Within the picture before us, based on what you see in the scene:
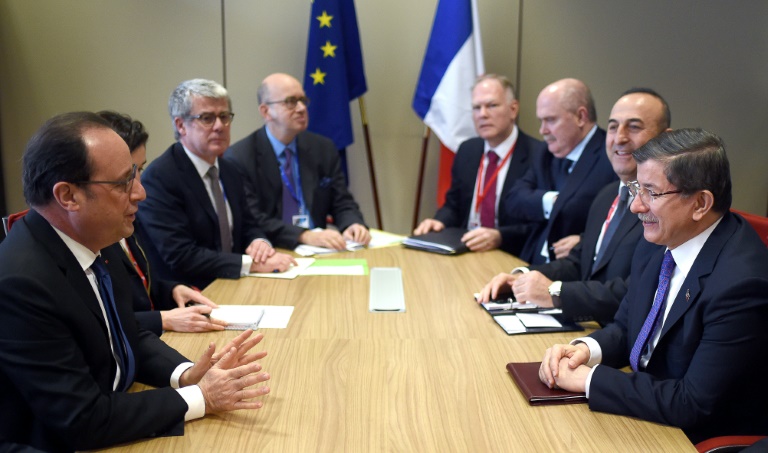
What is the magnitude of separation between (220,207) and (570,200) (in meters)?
1.87

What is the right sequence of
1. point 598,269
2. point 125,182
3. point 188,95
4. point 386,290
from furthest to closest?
point 188,95
point 386,290
point 598,269
point 125,182

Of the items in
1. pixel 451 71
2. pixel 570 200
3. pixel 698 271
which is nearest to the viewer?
pixel 698 271

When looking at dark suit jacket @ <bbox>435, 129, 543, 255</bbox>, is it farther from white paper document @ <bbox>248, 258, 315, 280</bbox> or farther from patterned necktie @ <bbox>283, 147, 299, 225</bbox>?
white paper document @ <bbox>248, 258, 315, 280</bbox>

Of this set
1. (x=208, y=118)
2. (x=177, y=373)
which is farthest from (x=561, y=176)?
(x=177, y=373)

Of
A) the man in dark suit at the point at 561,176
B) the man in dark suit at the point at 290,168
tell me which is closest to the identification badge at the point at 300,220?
the man in dark suit at the point at 290,168

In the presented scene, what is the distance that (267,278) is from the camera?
3207 mm

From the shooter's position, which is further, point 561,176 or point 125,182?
point 561,176

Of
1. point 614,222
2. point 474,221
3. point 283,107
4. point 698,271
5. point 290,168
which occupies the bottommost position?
point 474,221

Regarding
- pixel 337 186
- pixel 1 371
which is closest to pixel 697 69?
pixel 337 186

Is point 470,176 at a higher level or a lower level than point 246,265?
higher

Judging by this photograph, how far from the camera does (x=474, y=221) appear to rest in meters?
4.63

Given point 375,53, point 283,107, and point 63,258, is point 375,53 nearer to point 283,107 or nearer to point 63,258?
point 283,107

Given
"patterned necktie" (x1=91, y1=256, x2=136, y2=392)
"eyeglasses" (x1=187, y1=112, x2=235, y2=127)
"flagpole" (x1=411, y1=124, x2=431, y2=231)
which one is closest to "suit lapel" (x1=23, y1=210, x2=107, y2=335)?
"patterned necktie" (x1=91, y1=256, x2=136, y2=392)

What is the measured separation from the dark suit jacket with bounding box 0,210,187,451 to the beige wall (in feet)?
13.1
